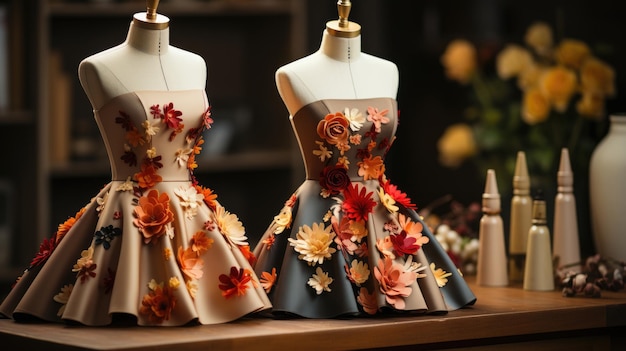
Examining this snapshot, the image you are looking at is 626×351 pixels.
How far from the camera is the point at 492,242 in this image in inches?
83.2

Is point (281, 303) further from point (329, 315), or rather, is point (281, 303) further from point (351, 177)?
point (351, 177)

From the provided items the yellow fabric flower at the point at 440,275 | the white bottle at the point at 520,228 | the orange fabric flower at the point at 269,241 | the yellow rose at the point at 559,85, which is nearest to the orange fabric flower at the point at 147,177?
the orange fabric flower at the point at 269,241

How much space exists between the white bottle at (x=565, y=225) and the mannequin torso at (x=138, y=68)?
0.79 meters

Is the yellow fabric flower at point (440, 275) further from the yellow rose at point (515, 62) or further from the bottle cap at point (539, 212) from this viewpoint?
A: the yellow rose at point (515, 62)

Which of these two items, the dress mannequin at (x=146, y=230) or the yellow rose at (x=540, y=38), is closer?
the dress mannequin at (x=146, y=230)

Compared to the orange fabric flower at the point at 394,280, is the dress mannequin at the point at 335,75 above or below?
above

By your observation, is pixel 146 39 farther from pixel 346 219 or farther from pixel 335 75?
pixel 346 219

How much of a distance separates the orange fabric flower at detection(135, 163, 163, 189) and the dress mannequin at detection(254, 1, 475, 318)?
0.76 feet

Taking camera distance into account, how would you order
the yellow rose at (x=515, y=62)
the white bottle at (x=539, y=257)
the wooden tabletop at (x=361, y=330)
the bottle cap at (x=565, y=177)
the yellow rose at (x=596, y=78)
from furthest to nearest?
the yellow rose at (x=515, y=62) < the yellow rose at (x=596, y=78) < the bottle cap at (x=565, y=177) < the white bottle at (x=539, y=257) < the wooden tabletop at (x=361, y=330)

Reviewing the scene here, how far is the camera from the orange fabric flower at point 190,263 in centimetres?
168

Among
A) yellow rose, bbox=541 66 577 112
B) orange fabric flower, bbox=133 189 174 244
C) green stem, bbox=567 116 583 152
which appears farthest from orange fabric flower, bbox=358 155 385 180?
green stem, bbox=567 116 583 152

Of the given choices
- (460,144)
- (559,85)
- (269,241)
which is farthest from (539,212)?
(460,144)

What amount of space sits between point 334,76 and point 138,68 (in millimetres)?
334

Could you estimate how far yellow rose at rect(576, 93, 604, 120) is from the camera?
2.67 metres
